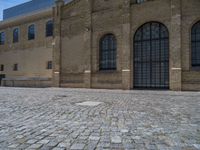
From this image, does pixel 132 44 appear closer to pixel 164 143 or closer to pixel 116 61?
pixel 116 61

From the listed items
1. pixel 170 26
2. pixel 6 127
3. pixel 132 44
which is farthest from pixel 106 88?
pixel 6 127

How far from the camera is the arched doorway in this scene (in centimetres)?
1934

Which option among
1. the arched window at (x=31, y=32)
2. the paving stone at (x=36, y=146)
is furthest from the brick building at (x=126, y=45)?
the paving stone at (x=36, y=146)

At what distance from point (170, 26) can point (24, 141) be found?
16913 mm

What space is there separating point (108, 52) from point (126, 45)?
2231 millimetres

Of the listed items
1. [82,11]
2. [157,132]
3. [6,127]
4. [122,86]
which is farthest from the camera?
[82,11]

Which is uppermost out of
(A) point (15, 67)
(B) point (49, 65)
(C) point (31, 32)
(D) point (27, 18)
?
(D) point (27, 18)

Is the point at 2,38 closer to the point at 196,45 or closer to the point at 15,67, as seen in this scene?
the point at 15,67

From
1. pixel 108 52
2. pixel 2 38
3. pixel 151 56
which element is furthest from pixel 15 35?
pixel 151 56

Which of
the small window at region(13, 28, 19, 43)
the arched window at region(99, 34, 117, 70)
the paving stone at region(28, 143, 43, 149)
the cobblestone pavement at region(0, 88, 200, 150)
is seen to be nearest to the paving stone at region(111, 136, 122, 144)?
the cobblestone pavement at region(0, 88, 200, 150)

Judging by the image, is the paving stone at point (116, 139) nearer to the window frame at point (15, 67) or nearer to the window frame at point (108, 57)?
the window frame at point (108, 57)

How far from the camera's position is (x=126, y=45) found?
20.4 metres

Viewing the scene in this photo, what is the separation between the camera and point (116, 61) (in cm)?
2106

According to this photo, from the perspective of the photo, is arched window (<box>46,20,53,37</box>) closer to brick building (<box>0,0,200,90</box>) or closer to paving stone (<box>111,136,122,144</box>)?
brick building (<box>0,0,200,90</box>)
